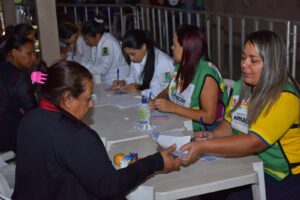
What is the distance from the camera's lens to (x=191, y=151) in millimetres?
2055

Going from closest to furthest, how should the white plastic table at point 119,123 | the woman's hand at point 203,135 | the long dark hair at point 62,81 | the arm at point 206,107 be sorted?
1. the long dark hair at point 62,81
2. the woman's hand at point 203,135
3. the white plastic table at point 119,123
4. the arm at point 206,107

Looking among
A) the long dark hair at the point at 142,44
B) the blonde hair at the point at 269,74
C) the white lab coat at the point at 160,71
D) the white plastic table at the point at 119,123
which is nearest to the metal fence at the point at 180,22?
the white lab coat at the point at 160,71

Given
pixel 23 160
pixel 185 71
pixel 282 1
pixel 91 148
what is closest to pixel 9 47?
pixel 185 71

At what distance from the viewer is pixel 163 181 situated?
6.39 feet

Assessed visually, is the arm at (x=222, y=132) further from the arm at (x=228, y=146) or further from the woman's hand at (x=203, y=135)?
the arm at (x=228, y=146)

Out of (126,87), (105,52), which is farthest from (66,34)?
(126,87)

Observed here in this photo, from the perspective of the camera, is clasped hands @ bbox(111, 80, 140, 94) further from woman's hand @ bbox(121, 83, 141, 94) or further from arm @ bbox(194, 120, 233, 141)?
arm @ bbox(194, 120, 233, 141)

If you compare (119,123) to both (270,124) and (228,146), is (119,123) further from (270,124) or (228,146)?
(270,124)

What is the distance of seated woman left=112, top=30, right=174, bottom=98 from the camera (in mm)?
3682

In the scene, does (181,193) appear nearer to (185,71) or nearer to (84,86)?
(84,86)

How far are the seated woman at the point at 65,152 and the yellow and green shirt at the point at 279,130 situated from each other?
0.64 metres

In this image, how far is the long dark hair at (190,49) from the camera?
9.54ft

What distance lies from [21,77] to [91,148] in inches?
60.7

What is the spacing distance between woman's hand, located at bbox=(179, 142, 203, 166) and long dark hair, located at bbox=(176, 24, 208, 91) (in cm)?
91
